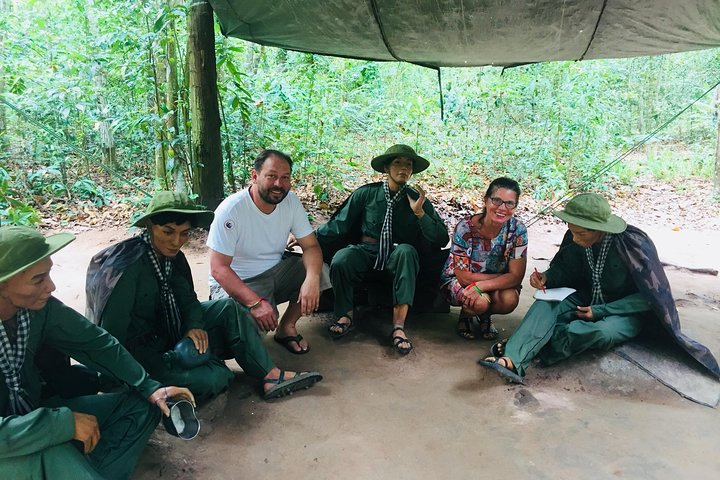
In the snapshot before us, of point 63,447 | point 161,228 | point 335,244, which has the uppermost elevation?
point 161,228

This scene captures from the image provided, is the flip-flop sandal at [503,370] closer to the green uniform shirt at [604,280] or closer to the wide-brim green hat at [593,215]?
the green uniform shirt at [604,280]

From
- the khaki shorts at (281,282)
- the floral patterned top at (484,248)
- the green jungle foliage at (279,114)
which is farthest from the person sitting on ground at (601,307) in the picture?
the green jungle foliage at (279,114)

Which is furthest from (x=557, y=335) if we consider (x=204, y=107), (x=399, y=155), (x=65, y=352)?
(x=204, y=107)

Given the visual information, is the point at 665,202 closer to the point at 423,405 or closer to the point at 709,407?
the point at 709,407

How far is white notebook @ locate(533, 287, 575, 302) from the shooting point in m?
2.95

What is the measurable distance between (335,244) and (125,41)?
331 cm

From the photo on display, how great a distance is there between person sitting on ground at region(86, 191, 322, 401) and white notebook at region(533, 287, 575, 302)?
146 centimetres

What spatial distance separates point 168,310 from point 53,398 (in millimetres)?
637

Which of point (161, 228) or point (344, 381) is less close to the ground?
point (161, 228)

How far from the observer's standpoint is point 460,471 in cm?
211

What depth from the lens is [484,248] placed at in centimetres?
336

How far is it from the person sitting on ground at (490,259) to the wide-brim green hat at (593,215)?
41cm

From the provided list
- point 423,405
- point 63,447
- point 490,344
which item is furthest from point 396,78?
point 63,447

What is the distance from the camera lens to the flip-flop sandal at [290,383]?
2.62 m
